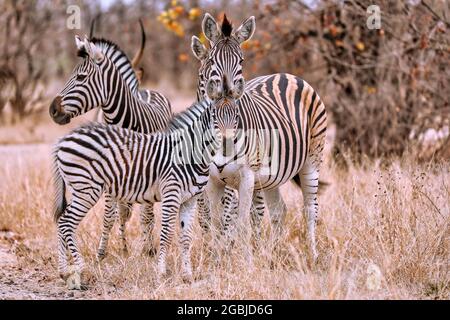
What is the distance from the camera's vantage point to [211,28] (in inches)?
247

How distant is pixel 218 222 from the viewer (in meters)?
6.35

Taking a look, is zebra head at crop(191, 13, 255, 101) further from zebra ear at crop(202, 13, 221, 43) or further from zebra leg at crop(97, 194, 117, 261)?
zebra leg at crop(97, 194, 117, 261)

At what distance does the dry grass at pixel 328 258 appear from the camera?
17.2 ft

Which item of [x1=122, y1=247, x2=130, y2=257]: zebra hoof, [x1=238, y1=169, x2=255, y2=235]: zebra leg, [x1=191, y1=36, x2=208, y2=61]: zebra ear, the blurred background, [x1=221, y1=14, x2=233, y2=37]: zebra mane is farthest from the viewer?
the blurred background

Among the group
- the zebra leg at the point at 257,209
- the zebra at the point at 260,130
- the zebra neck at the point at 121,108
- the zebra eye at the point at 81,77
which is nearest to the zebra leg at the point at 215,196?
the zebra at the point at 260,130

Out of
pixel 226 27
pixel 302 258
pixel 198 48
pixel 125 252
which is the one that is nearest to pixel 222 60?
pixel 226 27

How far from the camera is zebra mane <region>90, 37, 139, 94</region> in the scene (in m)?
6.87

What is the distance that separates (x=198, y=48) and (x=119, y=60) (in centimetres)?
89

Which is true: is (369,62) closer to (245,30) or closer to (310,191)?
(310,191)

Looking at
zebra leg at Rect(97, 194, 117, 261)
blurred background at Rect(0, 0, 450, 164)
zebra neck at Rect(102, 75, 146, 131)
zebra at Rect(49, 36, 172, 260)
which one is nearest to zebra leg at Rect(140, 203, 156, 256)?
zebra at Rect(49, 36, 172, 260)

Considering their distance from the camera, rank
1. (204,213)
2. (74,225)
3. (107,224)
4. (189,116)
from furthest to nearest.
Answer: (204,213) → (107,224) → (189,116) → (74,225)

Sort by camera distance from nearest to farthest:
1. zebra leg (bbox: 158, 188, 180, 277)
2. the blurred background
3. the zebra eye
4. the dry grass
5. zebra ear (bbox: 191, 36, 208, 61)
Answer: the dry grass
zebra leg (bbox: 158, 188, 180, 277)
the zebra eye
zebra ear (bbox: 191, 36, 208, 61)
the blurred background

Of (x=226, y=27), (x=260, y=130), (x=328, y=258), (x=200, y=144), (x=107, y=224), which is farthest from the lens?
(x=107, y=224)
